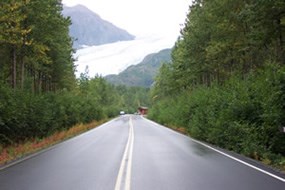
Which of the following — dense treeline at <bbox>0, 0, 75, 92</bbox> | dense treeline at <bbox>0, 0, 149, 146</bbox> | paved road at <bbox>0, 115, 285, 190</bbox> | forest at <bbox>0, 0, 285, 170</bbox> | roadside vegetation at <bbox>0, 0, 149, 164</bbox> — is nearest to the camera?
paved road at <bbox>0, 115, 285, 190</bbox>

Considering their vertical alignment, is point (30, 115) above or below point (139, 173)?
above

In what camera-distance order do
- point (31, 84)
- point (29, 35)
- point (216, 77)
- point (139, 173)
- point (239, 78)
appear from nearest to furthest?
point (139, 173), point (239, 78), point (29, 35), point (216, 77), point (31, 84)

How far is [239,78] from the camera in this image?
75.5 feet

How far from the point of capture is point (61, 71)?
4791 centimetres

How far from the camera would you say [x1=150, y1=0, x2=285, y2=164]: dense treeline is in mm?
15531

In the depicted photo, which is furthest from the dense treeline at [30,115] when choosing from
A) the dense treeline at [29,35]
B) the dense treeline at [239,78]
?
the dense treeline at [239,78]

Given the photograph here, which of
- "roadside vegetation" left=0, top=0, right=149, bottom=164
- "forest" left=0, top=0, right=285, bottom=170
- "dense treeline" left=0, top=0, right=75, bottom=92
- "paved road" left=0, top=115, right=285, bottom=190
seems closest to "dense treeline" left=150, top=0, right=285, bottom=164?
"forest" left=0, top=0, right=285, bottom=170

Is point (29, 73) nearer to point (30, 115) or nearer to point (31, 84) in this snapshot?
point (31, 84)

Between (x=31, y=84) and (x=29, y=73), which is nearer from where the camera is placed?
(x=31, y=84)

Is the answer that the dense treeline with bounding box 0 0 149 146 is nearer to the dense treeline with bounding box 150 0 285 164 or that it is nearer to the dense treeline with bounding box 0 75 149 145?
the dense treeline with bounding box 0 75 149 145

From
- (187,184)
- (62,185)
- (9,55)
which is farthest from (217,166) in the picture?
(9,55)

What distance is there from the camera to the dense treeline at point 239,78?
611 inches

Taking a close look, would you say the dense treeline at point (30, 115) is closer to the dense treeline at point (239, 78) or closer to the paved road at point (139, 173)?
the paved road at point (139, 173)

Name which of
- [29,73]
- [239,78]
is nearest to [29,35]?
[239,78]
